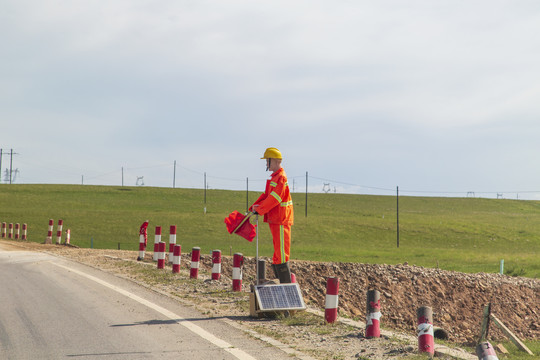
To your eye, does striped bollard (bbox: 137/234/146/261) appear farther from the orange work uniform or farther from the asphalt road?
the orange work uniform

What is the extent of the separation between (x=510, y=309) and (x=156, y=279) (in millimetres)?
10346

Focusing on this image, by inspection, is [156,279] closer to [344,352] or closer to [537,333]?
[344,352]

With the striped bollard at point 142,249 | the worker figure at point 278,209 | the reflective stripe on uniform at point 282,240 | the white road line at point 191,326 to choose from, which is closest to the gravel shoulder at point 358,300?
the striped bollard at point 142,249

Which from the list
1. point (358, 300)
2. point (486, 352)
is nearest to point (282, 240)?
point (486, 352)

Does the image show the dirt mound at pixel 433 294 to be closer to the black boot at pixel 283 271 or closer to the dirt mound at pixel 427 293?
the dirt mound at pixel 427 293

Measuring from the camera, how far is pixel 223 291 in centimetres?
1250

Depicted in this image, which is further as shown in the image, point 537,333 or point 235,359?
point 537,333

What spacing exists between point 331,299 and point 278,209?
163 cm

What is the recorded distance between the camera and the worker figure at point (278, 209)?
9.41 meters

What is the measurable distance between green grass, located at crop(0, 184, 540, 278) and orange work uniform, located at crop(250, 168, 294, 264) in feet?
58.0

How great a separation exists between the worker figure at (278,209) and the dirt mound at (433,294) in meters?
5.63

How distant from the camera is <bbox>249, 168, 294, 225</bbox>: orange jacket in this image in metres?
9.39

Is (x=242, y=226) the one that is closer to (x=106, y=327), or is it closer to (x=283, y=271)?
(x=283, y=271)

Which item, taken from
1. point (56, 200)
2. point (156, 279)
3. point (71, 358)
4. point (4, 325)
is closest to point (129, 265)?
point (156, 279)
